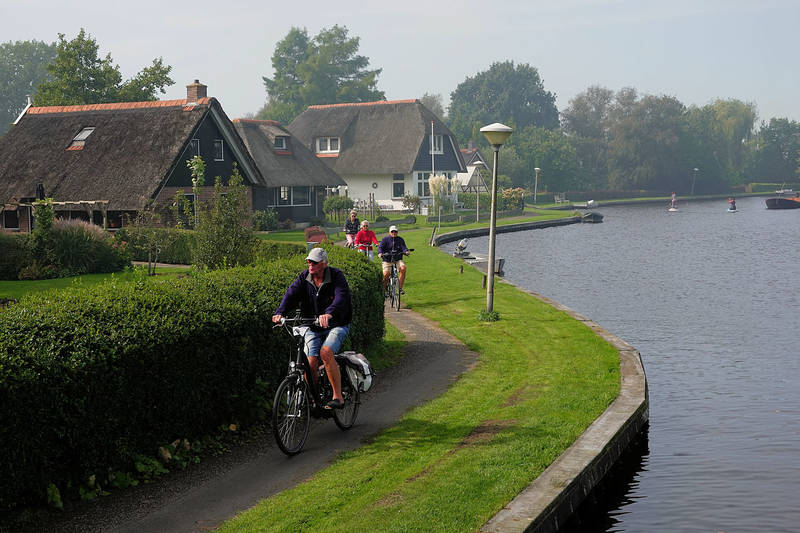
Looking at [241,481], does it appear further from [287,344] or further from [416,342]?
[416,342]

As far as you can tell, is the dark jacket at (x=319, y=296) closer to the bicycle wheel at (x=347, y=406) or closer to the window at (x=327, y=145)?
the bicycle wheel at (x=347, y=406)

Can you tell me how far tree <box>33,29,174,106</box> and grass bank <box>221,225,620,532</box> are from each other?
45.9m

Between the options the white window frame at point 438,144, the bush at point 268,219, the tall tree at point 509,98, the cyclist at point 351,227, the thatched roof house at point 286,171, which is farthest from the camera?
the tall tree at point 509,98

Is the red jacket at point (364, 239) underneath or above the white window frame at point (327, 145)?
underneath

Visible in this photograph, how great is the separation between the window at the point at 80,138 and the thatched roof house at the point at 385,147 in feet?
109

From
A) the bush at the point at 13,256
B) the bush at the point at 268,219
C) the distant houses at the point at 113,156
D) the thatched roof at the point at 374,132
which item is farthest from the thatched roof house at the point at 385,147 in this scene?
the bush at the point at 13,256

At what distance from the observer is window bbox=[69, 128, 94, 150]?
40.1 meters

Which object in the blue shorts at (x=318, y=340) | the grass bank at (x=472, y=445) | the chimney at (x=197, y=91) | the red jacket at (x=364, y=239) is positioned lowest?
the grass bank at (x=472, y=445)

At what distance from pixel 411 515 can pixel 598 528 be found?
9.11 feet

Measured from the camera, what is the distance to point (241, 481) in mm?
8539

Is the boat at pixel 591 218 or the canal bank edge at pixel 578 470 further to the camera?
the boat at pixel 591 218

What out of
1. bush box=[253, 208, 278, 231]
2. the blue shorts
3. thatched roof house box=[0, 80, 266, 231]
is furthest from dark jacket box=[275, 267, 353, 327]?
bush box=[253, 208, 278, 231]

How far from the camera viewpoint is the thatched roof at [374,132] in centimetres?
7181

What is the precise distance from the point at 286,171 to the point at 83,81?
15.1 meters
